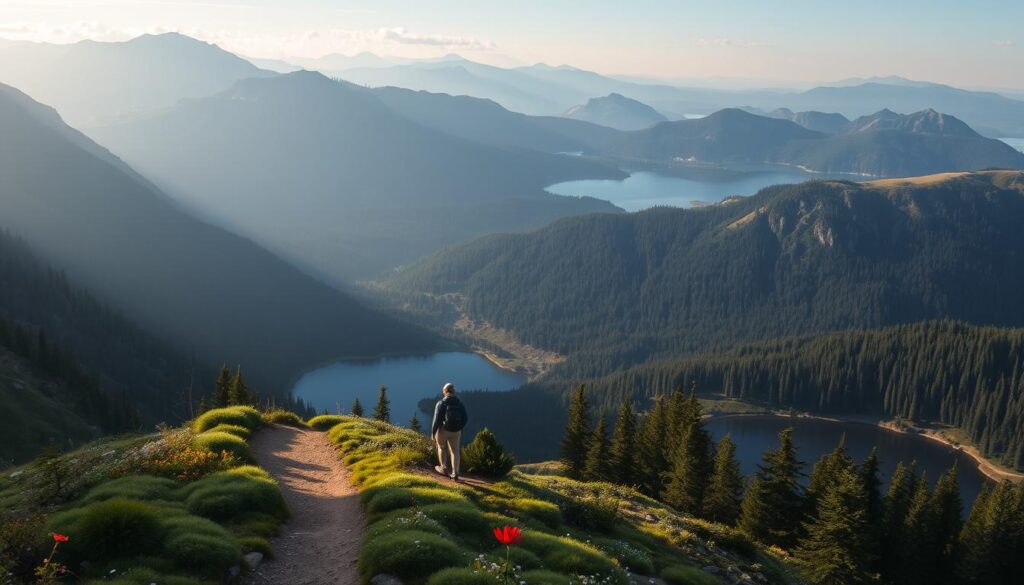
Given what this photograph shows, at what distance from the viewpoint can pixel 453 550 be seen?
64.0 ft

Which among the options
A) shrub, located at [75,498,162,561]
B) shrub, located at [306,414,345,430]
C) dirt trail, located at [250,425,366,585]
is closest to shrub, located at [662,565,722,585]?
dirt trail, located at [250,425,366,585]

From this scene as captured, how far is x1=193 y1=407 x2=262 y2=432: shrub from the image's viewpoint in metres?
38.1

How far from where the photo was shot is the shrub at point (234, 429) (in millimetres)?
36750

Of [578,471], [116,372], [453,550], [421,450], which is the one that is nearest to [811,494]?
[578,471]

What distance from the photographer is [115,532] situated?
1888cm

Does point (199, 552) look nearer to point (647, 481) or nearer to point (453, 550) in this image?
point (453, 550)

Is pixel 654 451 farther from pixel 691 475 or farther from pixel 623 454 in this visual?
pixel 691 475

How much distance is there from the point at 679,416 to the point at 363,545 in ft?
209

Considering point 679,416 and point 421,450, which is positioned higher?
point 421,450

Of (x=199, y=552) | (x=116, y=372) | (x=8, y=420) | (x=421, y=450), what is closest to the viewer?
(x=199, y=552)

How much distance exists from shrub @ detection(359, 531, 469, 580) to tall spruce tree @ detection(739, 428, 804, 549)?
169ft

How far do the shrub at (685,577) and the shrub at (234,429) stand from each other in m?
24.6

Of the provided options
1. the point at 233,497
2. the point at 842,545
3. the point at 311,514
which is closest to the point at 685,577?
the point at 311,514

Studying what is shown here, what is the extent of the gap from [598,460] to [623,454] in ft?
9.80
